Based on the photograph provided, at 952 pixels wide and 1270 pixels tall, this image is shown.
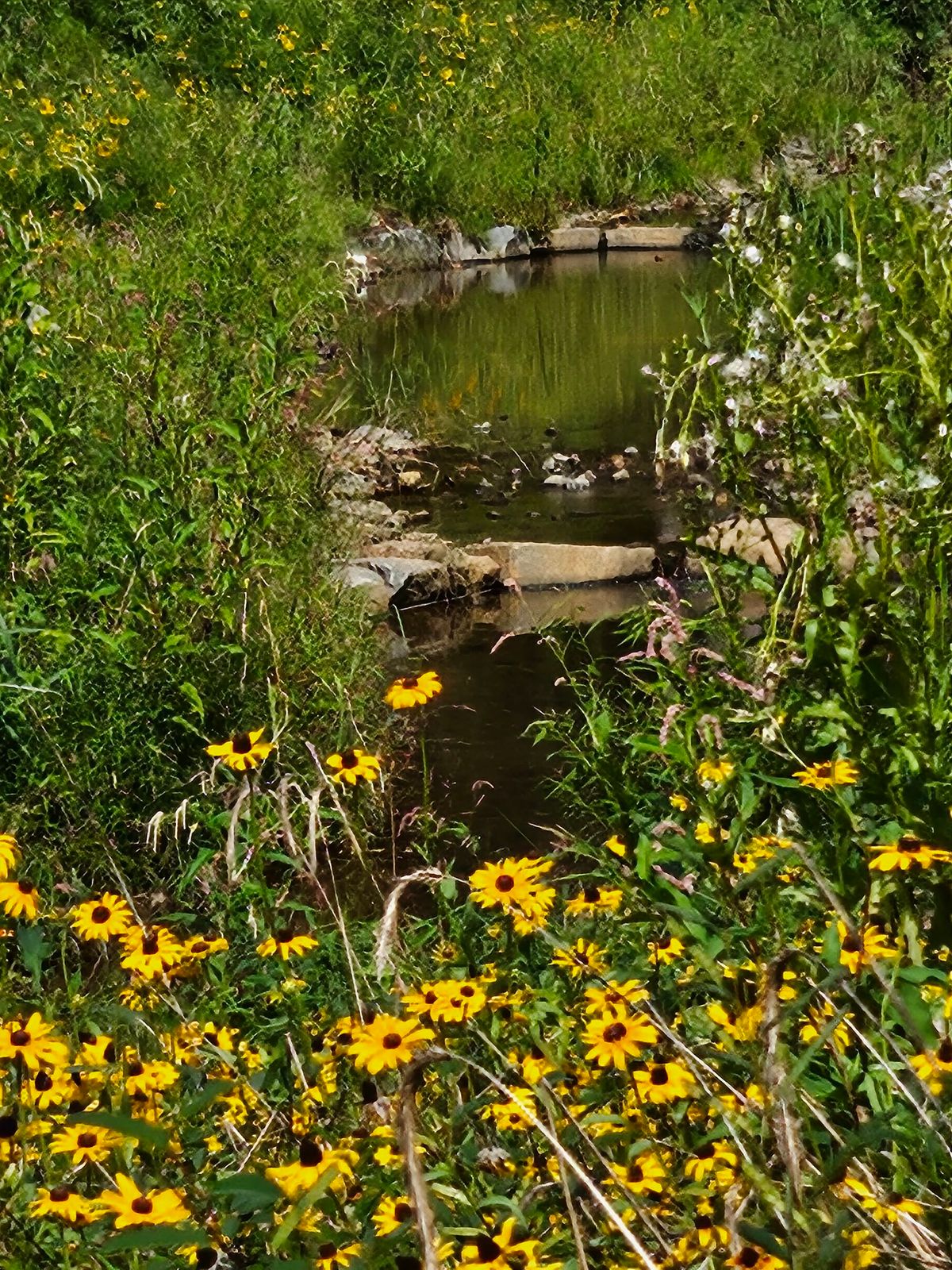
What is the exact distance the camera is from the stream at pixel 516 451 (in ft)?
16.0

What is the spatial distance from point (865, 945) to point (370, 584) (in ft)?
13.7

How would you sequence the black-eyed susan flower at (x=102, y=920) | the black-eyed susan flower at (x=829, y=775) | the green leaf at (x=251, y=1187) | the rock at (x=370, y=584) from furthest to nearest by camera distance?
the rock at (x=370, y=584) < the black-eyed susan flower at (x=829, y=775) < the black-eyed susan flower at (x=102, y=920) < the green leaf at (x=251, y=1187)

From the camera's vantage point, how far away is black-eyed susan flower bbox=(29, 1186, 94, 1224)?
1528 mm

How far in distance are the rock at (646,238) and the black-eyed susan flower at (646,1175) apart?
1149 centimetres

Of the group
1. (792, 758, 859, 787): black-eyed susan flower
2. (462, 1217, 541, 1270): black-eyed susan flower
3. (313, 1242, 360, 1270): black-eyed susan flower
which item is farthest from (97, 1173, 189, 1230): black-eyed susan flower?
(792, 758, 859, 787): black-eyed susan flower

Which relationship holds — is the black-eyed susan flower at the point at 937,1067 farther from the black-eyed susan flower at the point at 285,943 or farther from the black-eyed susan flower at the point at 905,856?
the black-eyed susan flower at the point at 285,943

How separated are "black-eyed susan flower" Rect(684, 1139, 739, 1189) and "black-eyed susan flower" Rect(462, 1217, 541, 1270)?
0.70 ft

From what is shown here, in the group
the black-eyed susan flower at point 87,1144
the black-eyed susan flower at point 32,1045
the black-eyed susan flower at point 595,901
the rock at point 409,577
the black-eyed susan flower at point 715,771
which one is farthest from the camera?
the rock at point 409,577

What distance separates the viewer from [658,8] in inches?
627

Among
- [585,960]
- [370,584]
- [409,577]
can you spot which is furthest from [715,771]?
[409,577]

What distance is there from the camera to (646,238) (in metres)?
12.7

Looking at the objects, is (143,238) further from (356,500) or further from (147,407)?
(147,407)

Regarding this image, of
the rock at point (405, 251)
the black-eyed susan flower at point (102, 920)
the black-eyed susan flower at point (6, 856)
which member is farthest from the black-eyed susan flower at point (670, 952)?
the rock at point (405, 251)

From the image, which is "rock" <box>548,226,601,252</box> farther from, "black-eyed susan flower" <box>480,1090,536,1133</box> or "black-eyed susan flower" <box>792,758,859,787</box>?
"black-eyed susan flower" <box>480,1090,536,1133</box>
